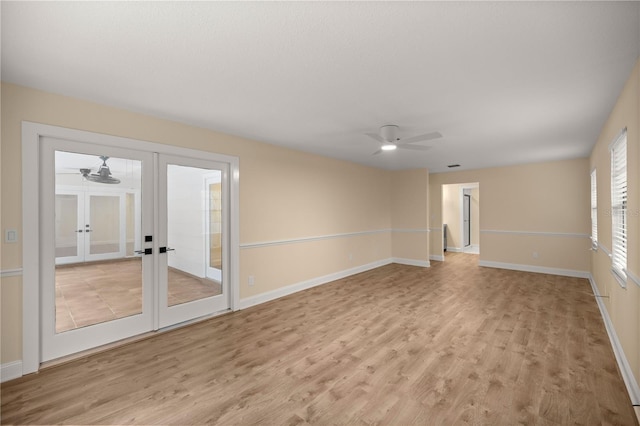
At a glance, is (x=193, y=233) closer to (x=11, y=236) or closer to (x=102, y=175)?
(x=102, y=175)

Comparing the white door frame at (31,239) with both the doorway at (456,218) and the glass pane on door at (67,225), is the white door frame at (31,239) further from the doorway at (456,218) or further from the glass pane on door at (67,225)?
the doorway at (456,218)

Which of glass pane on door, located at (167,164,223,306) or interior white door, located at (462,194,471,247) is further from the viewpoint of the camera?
interior white door, located at (462,194,471,247)

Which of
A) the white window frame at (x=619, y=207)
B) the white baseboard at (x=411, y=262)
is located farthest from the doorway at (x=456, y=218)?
the white window frame at (x=619, y=207)

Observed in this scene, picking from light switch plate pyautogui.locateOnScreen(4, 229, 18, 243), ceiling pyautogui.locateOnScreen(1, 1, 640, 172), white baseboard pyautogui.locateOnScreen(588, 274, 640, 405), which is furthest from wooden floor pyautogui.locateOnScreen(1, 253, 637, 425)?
ceiling pyautogui.locateOnScreen(1, 1, 640, 172)

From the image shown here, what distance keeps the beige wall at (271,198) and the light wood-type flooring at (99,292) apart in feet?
1.05

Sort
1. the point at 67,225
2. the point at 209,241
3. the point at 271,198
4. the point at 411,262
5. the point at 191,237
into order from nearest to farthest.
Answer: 1. the point at 67,225
2. the point at 191,237
3. the point at 209,241
4. the point at 271,198
5. the point at 411,262

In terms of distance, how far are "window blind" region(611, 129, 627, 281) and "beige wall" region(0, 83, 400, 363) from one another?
3864 millimetres

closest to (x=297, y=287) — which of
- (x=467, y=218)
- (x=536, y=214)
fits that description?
(x=536, y=214)

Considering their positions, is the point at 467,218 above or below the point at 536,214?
below

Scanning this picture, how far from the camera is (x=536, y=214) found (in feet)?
19.9

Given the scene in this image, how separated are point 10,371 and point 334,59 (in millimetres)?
3604

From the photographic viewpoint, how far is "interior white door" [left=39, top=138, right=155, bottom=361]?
256 cm

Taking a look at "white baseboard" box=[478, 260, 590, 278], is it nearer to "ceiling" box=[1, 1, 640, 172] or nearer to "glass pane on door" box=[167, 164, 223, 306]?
"ceiling" box=[1, 1, 640, 172]

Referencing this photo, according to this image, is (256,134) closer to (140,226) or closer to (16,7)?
(140,226)
